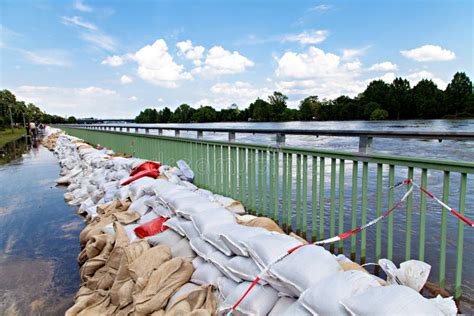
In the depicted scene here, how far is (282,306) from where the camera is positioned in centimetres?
186

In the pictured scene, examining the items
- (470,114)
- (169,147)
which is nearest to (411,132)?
(169,147)

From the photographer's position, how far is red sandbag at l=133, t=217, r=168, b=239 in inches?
128

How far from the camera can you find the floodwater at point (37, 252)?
280 cm

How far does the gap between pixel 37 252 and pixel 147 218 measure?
144 cm

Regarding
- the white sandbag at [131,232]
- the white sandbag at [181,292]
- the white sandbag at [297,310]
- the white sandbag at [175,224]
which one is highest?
the white sandbag at [175,224]

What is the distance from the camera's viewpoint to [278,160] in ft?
12.0

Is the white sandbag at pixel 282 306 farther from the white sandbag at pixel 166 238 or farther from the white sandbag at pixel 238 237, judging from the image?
the white sandbag at pixel 166 238

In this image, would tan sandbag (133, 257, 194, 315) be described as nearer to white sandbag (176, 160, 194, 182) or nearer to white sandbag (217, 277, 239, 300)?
white sandbag (217, 277, 239, 300)

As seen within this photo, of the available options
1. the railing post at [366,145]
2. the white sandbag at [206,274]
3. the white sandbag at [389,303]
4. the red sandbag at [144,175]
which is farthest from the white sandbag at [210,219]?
the red sandbag at [144,175]

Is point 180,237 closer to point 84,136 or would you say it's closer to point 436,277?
point 436,277

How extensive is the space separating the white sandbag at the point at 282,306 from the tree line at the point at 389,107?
4585cm

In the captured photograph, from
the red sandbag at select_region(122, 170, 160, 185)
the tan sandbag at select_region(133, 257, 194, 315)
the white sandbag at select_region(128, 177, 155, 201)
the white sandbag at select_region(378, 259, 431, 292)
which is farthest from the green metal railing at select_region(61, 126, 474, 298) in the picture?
the tan sandbag at select_region(133, 257, 194, 315)

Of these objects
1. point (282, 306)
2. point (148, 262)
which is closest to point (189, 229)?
point (148, 262)

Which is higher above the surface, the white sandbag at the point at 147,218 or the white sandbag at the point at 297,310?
the white sandbag at the point at 297,310
